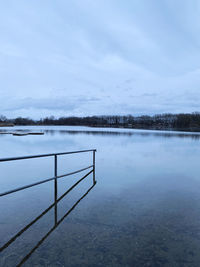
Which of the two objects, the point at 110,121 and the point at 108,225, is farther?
the point at 110,121

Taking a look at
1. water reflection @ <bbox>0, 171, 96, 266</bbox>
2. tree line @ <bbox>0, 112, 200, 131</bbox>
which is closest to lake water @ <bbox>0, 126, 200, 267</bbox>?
water reflection @ <bbox>0, 171, 96, 266</bbox>

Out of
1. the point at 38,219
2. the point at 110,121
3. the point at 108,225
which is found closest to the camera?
the point at 108,225

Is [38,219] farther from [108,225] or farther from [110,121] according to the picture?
[110,121]

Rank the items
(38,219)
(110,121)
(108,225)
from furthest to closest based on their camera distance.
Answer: (110,121) → (38,219) → (108,225)

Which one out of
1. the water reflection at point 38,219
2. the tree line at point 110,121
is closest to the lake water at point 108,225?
the water reflection at point 38,219

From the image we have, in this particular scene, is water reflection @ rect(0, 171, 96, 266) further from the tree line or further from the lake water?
the tree line

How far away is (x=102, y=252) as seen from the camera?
2348mm

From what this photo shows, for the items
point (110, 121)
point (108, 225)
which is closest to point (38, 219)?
point (108, 225)

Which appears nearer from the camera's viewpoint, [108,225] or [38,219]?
[108,225]

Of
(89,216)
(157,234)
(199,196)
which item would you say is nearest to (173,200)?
(199,196)

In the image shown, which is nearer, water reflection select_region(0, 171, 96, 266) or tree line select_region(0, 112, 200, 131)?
water reflection select_region(0, 171, 96, 266)

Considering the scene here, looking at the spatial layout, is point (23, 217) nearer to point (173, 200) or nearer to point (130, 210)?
point (130, 210)

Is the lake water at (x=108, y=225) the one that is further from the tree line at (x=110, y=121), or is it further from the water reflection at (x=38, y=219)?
the tree line at (x=110, y=121)

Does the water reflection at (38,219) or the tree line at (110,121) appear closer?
the water reflection at (38,219)
